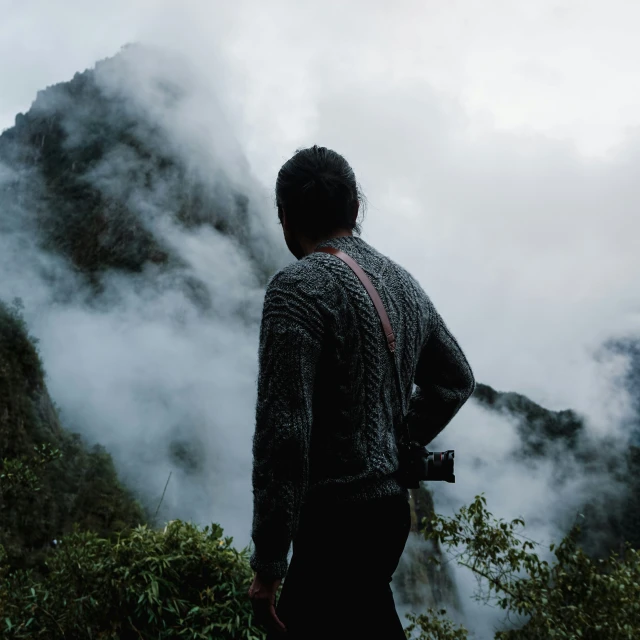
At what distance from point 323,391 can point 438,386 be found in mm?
504

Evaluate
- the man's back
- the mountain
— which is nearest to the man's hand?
the man's back

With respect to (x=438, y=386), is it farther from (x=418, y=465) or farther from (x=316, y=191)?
(x=316, y=191)

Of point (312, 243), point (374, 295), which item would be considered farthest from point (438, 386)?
point (312, 243)

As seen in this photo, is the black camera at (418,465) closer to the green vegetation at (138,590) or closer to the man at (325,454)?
the man at (325,454)

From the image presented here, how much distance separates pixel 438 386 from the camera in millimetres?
1672

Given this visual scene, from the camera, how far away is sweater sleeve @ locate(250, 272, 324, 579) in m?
1.17

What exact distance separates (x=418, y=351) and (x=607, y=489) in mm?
29105

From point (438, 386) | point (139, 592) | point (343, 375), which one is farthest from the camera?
point (139, 592)

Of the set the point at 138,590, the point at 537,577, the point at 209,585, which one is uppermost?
the point at 537,577

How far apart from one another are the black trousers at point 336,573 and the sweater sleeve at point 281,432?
3.7 inches

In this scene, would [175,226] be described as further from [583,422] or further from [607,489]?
[583,422]

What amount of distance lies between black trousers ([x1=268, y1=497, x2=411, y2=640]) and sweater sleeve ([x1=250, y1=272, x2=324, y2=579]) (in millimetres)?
95

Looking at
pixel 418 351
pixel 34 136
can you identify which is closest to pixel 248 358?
pixel 34 136

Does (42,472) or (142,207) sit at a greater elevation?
(142,207)
